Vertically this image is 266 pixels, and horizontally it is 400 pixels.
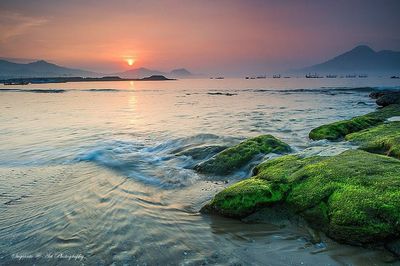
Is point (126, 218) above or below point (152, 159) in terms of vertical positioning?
above

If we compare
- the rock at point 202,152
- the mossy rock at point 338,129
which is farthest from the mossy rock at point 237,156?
the mossy rock at point 338,129

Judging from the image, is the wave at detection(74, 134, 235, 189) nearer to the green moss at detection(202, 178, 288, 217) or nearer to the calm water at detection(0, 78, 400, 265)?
the calm water at detection(0, 78, 400, 265)

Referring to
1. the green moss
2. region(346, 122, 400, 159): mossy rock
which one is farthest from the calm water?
region(346, 122, 400, 159): mossy rock

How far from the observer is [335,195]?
22.9ft

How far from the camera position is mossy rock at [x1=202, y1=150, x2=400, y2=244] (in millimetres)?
6055

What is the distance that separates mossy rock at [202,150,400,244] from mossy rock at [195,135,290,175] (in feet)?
8.14

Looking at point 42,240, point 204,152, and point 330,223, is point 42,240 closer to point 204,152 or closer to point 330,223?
point 330,223

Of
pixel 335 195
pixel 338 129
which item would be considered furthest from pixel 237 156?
pixel 338 129

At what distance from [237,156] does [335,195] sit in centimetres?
548

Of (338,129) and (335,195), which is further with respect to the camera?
(338,129)

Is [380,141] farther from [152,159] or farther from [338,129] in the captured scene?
[152,159]

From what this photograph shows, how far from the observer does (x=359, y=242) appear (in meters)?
6.03

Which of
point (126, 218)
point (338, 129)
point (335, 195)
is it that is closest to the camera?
point (335, 195)

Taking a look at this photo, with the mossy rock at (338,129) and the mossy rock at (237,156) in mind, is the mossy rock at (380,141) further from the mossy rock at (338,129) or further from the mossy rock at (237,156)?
the mossy rock at (237,156)
